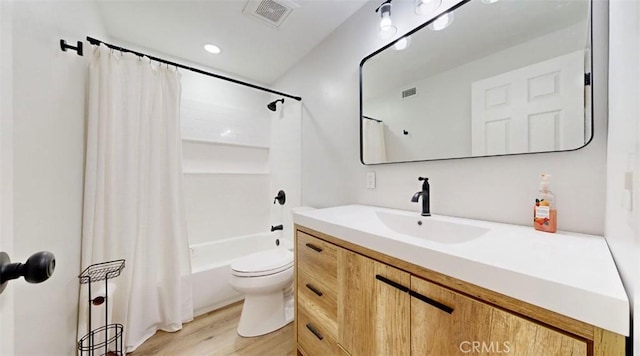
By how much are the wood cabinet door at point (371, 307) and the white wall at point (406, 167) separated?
0.61 m

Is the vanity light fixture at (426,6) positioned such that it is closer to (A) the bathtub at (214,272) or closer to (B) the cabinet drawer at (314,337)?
(B) the cabinet drawer at (314,337)

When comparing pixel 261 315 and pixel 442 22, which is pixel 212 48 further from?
pixel 261 315

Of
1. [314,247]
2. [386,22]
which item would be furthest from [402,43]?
[314,247]

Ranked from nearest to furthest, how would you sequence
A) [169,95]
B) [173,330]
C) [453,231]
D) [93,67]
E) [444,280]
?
[444,280], [453,231], [93,67], [173,330], [169,95]

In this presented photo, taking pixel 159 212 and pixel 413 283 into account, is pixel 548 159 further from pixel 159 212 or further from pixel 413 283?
pixel 159 212

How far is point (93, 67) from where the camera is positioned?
58.2 inches

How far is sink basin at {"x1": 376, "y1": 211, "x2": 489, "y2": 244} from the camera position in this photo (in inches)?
39.6

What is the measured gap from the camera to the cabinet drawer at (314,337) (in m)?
1.11

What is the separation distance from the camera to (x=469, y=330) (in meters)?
0.61

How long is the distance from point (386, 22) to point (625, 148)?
129 centimetres

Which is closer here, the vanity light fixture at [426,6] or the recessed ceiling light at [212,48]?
the vanity light fixture at [426,6]

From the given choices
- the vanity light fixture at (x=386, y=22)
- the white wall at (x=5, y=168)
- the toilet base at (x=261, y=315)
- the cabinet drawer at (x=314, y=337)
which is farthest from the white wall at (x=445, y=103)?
the white wall at (x=5, y=168)

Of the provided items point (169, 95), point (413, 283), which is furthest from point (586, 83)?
point (169, 95)

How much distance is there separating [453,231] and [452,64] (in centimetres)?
87
